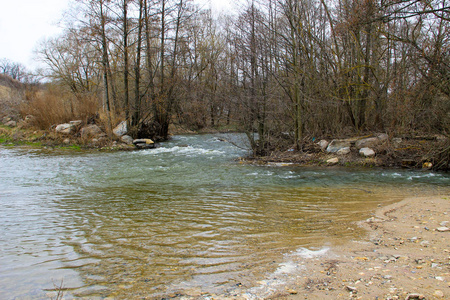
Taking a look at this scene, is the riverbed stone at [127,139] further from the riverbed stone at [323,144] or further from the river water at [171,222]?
the riverbed stone at [323,144]

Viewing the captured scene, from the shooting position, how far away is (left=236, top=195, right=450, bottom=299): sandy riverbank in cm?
262

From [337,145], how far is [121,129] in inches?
528

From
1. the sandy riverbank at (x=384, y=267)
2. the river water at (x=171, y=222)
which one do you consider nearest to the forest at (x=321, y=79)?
the river water at (x=171, y=222)

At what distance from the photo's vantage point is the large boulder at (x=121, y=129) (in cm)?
1932

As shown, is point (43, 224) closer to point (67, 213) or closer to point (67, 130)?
point (67, 213)

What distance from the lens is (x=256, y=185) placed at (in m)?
8.46

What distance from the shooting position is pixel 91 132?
62.9ft

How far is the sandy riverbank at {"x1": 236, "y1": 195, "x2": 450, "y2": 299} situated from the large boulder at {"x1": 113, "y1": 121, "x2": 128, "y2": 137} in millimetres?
17256

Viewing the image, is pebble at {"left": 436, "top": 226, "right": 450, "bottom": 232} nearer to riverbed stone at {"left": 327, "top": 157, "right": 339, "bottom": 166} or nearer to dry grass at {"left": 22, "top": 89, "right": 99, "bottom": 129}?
riverbed stone at {"left": 327, "top": 157, "right": 339, "bottom": 166}

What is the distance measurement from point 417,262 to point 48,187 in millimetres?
8578

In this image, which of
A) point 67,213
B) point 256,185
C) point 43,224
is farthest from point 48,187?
point 256,185

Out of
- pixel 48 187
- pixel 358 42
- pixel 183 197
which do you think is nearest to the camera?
pixel 183 197

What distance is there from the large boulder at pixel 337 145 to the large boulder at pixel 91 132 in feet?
45.5

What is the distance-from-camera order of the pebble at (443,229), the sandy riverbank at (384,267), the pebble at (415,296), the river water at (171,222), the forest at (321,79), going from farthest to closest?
1. the forest at (321,79)
2. the pebble at (443,229)
3. the river water at (171,222)
4. the sandy riverbank at (384,267)
5. the pebble at (415,296)
